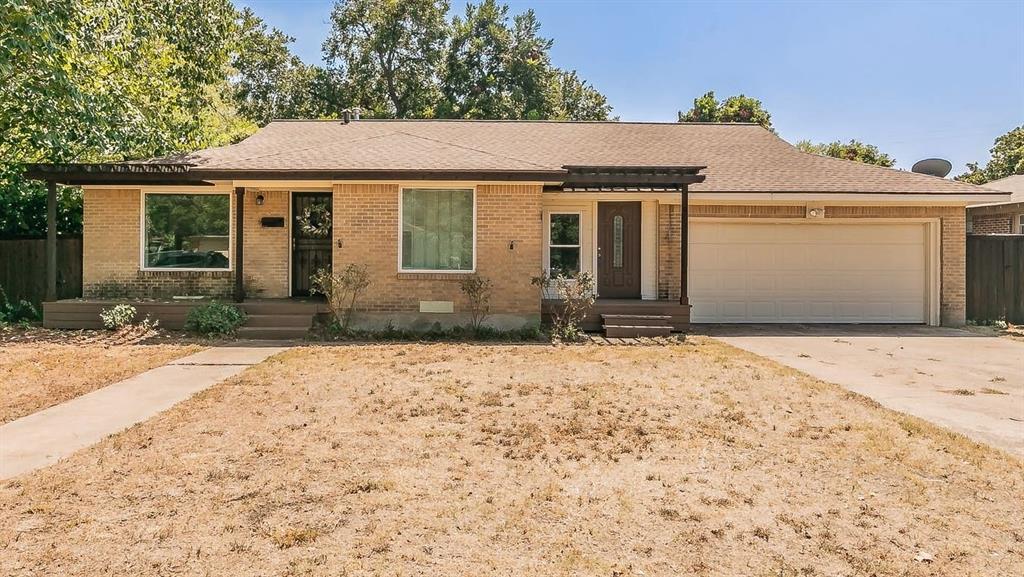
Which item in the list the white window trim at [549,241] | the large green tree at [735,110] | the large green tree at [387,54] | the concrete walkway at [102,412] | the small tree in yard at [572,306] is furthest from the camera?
the large green tree at [735,110]

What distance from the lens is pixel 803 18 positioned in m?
12.7

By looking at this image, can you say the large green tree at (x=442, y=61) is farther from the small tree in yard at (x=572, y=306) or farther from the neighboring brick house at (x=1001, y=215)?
the small tree in yard at (x=572, y=306)

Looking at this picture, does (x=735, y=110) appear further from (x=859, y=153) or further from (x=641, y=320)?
(x=641, y=320)

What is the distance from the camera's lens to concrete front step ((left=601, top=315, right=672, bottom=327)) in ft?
34.7

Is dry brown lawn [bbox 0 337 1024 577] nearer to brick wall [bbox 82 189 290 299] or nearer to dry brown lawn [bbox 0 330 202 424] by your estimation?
dry brown lawn [bbox 0 330 202 424]

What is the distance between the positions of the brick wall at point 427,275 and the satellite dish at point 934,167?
447 inches

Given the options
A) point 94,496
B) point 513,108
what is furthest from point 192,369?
point 513,108

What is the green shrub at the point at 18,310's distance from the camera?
440 inches

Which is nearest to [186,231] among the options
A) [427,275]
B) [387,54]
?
[427,275]

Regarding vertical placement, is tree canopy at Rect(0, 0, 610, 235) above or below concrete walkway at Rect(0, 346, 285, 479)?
above

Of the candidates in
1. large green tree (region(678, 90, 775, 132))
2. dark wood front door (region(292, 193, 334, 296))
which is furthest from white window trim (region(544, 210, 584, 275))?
large green tree (region(678, 90, 775, 132))

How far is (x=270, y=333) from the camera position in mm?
9859

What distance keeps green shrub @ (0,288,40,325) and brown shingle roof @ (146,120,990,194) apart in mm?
4155

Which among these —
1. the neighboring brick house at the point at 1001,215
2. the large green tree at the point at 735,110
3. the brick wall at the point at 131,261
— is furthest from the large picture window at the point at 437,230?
the large green tree at the point at 735,110
